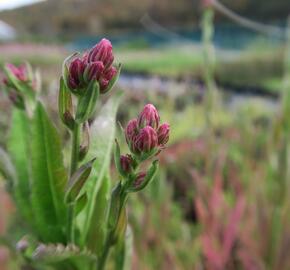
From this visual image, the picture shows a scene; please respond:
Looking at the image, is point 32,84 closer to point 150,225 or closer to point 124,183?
point 124,183

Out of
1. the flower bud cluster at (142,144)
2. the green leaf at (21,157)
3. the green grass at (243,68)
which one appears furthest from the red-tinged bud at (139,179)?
the green grass at (243,68)

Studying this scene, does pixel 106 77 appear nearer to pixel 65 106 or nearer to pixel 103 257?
pixel 65 106

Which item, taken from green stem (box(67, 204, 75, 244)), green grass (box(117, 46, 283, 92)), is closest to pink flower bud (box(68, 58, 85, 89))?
green stem (box(67, 204, 75, 244))

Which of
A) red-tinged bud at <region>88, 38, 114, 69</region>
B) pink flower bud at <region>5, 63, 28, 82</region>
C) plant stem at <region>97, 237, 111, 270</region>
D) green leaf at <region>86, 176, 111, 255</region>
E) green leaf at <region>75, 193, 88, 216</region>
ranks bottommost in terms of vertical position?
plant stem at <region>97, 237, 111, 270</region>

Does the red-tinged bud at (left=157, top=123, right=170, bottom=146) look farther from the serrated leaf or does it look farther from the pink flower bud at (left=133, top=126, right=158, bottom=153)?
the serrated leaf

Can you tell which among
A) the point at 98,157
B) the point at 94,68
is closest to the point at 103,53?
the point at 94,68

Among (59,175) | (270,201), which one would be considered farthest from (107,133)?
(270,201)
